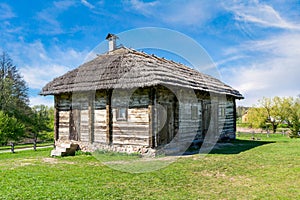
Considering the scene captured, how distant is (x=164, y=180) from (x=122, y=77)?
19.5ft

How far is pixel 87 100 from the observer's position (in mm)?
13602

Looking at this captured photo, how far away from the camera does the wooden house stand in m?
11.5

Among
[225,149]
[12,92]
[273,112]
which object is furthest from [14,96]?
[273,112]

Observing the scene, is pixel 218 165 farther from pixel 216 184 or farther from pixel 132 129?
pixel 132 129

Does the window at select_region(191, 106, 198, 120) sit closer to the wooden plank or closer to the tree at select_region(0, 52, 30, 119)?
the wooden plank

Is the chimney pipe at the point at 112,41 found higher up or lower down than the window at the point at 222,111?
higher up

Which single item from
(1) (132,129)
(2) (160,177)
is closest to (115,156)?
(1) (132,129)

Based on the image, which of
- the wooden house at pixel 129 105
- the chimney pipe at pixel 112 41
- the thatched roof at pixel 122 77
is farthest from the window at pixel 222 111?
the chimney pipe at pixel 112 41

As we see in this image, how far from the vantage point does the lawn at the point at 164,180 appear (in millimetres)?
5918

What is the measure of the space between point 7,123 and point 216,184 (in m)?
21.3

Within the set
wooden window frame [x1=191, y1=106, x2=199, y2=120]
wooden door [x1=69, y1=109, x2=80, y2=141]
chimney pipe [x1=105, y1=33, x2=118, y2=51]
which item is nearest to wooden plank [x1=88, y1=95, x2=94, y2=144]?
wooden door [x1=69, y1=109, x2=80, y2=141]

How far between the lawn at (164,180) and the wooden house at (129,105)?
88.6 inches

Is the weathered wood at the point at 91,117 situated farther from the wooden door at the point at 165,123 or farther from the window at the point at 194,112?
the window at the point at 194,112

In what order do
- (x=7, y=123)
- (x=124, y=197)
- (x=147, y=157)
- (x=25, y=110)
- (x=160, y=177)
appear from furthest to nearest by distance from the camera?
(x=25, y=110) < (x=7, y=123) < (x=147, y=157) < (x=160, y=177) < (x=124, y=197)
